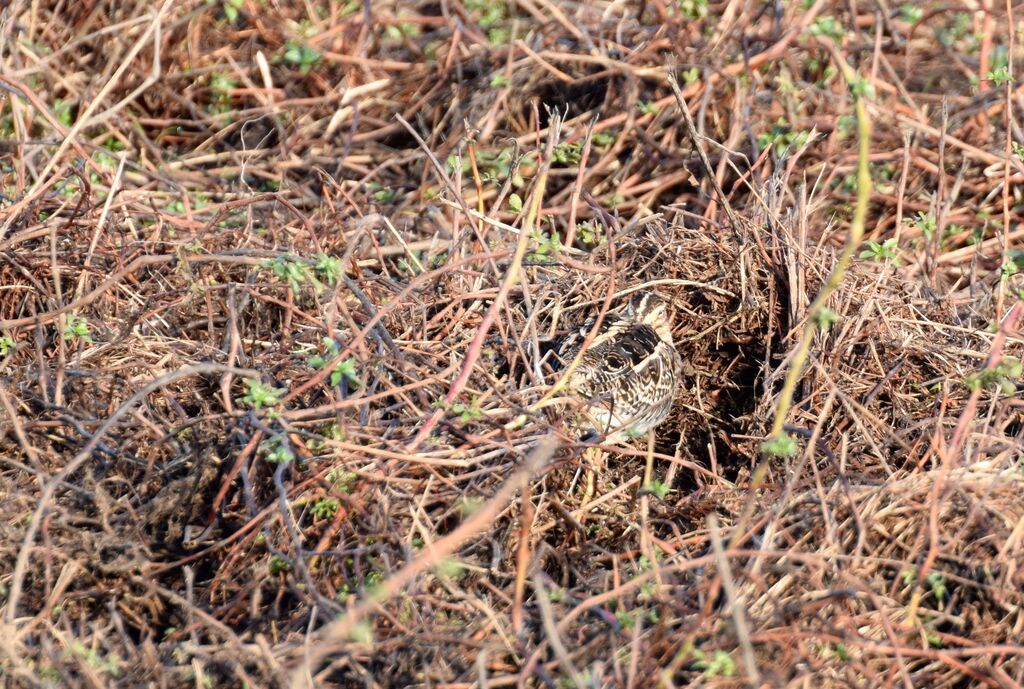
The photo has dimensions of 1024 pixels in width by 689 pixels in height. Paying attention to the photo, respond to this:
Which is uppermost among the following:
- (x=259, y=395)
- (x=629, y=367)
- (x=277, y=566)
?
(x=259, y=395)

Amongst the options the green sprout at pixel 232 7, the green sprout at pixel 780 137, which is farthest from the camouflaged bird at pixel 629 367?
the green sprout at pixel 232 7

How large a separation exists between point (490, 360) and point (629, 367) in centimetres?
64

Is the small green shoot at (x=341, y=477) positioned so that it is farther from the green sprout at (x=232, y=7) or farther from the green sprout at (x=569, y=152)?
the green sprout at (x=232, y=7)

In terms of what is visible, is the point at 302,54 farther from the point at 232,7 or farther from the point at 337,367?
the point at 337,367

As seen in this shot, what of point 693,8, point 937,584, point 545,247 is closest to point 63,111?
point 545,247

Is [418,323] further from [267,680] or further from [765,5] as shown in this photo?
[765,5]

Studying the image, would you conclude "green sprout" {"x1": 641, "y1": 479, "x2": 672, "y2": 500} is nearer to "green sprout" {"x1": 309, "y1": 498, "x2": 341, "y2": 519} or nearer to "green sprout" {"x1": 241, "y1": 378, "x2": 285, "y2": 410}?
"green sprout" {"x1": 309, "y1": 498, "x2": 341, "y2": 519}

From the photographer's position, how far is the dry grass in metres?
3.26

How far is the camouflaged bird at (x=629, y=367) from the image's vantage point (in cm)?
445

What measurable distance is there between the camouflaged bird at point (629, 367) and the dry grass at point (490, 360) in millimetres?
115

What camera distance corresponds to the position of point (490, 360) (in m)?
4.22

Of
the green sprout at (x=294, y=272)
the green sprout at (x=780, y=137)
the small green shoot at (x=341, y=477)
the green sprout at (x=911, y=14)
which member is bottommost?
the green sprout at (x=780, y=137)

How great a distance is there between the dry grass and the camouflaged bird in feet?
0.38

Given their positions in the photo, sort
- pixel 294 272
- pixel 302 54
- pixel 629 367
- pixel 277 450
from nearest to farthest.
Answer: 1. pixel 277 450
2. pixel 294 272
3. pixel 629 367
4. pixel 302 54
